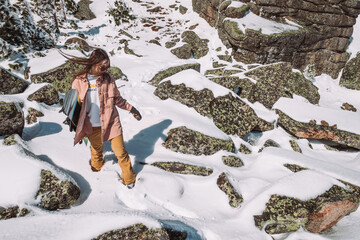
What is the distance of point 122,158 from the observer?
3.43 m

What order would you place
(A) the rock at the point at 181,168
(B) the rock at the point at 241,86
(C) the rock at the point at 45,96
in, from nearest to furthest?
(A) the rock at the point at 181,168
(C) the rock at the point at 45,96
(B) the rock at the point at 241,86

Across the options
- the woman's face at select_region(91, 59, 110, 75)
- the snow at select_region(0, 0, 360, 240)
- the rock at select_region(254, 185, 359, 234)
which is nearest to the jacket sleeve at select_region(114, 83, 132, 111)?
the woman's face at select_region(91, 59, 110, 75)

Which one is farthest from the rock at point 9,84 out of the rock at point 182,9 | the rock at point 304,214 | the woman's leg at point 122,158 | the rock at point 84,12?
the rock at point 182,9

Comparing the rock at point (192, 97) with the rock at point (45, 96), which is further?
the rock at point (192, 97)

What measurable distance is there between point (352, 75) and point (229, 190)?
16.4 meters

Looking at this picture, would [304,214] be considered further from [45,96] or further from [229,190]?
[45,96]

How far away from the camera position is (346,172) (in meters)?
4.53

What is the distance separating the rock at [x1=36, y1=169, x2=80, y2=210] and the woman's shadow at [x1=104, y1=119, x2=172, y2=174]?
1.13 m

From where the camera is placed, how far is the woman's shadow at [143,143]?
424cm

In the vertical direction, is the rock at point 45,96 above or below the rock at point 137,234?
below

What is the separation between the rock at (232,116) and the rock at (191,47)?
9445mm

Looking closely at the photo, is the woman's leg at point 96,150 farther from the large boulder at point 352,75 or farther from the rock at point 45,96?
the large boulder at point 352,75

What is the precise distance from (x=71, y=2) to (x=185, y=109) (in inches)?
784

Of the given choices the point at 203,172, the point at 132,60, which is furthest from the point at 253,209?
the point at 132,60
